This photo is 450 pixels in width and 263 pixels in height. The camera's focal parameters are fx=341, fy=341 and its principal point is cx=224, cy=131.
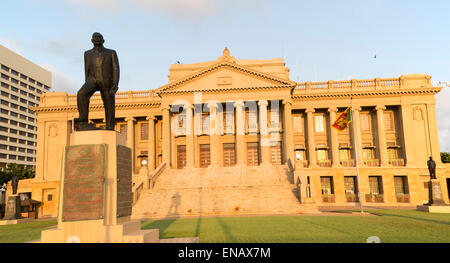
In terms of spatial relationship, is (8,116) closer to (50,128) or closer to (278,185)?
(50,128)

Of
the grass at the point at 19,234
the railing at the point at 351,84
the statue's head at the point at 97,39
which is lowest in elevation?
the grass at the point at 19,234

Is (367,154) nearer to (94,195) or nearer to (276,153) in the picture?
(276,153)

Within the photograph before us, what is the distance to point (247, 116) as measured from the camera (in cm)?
4591

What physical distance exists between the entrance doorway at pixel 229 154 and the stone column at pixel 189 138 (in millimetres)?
5572

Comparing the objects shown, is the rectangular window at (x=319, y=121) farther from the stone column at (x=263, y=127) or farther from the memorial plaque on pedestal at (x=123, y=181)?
the memorial plaque on pedestal at (x=123, y=181)

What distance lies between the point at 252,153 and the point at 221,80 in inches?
416

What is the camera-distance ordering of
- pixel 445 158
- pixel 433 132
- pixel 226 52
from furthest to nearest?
pixel 445 158 < pixel 226 52 < pixel 433 132

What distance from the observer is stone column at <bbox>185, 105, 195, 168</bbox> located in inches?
1635

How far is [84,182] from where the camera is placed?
352 inches

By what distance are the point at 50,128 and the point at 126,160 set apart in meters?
44.2

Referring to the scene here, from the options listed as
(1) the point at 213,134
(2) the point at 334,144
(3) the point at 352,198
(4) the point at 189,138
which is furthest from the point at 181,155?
(3) the point at 352,198

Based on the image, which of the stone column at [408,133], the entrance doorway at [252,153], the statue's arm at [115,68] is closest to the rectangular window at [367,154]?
the stone column at [408,133]

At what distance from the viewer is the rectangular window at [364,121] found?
45.9 meters
